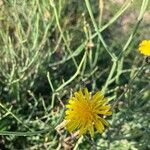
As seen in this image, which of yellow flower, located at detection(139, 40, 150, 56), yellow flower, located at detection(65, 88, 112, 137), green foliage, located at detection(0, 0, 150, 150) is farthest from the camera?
green foliage, located at detection(0, 0, 150, 150)

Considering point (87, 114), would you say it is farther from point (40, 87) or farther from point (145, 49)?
point (40, 87)

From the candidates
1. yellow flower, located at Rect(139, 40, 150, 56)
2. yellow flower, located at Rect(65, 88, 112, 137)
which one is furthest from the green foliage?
yellow flower, located at Rect(65, 88, 112, 137)

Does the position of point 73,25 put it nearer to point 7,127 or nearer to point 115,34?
point 115,34

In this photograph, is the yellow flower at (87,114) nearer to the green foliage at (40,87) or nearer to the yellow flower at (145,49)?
the yellow flower at (145,49)

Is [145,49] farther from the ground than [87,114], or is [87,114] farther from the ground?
[145,49]

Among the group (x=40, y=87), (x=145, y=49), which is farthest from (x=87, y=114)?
(x=40, y=87)

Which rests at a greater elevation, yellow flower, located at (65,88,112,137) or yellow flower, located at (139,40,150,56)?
yellow flower, located at (139,40,150,56)

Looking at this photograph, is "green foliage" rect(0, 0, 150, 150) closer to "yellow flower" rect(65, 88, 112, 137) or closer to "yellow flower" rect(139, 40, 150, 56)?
"yellow flower" rect(139, 40, 150, 56)

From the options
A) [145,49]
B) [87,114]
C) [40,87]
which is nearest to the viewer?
[87,114]

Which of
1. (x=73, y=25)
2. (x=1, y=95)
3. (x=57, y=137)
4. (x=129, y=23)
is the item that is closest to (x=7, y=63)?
(x=1, y=95)

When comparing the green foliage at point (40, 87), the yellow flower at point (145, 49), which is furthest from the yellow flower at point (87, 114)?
the green foliage at point (40, 87)
